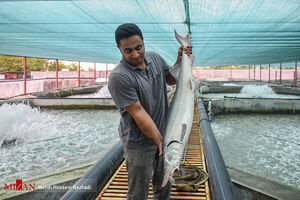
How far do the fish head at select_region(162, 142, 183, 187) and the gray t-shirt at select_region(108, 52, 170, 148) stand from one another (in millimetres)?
258

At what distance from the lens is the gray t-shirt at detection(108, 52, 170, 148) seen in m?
1.51

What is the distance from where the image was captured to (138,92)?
1589mm

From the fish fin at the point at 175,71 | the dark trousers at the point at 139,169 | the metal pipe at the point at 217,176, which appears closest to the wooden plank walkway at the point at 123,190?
the metal pipe at the point at 217,176

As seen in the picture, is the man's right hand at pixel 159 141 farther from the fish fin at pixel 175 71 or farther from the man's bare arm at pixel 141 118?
the fish fin at pixel 175 71

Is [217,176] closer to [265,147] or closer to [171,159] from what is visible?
[171,159]

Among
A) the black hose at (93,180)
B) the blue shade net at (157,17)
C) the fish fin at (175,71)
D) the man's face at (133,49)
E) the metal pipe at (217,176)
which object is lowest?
the black hose at (93,180)

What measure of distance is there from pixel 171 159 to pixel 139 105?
0.41m

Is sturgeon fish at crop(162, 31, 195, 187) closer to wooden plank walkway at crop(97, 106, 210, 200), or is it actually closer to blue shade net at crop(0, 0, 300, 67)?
wooden plank walkway at crop(97, 106, 210, 200)

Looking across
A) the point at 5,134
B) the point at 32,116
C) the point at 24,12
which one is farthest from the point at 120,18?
the point at 32,116

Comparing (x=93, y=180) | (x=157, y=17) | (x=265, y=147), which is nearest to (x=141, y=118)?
(x=93, y=180)

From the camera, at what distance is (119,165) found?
11.0 ft

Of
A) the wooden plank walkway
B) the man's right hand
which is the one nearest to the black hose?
the wooden plank walkway

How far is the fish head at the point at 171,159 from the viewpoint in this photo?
1.31 meters

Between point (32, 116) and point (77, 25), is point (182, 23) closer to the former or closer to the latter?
point (77, 25)
